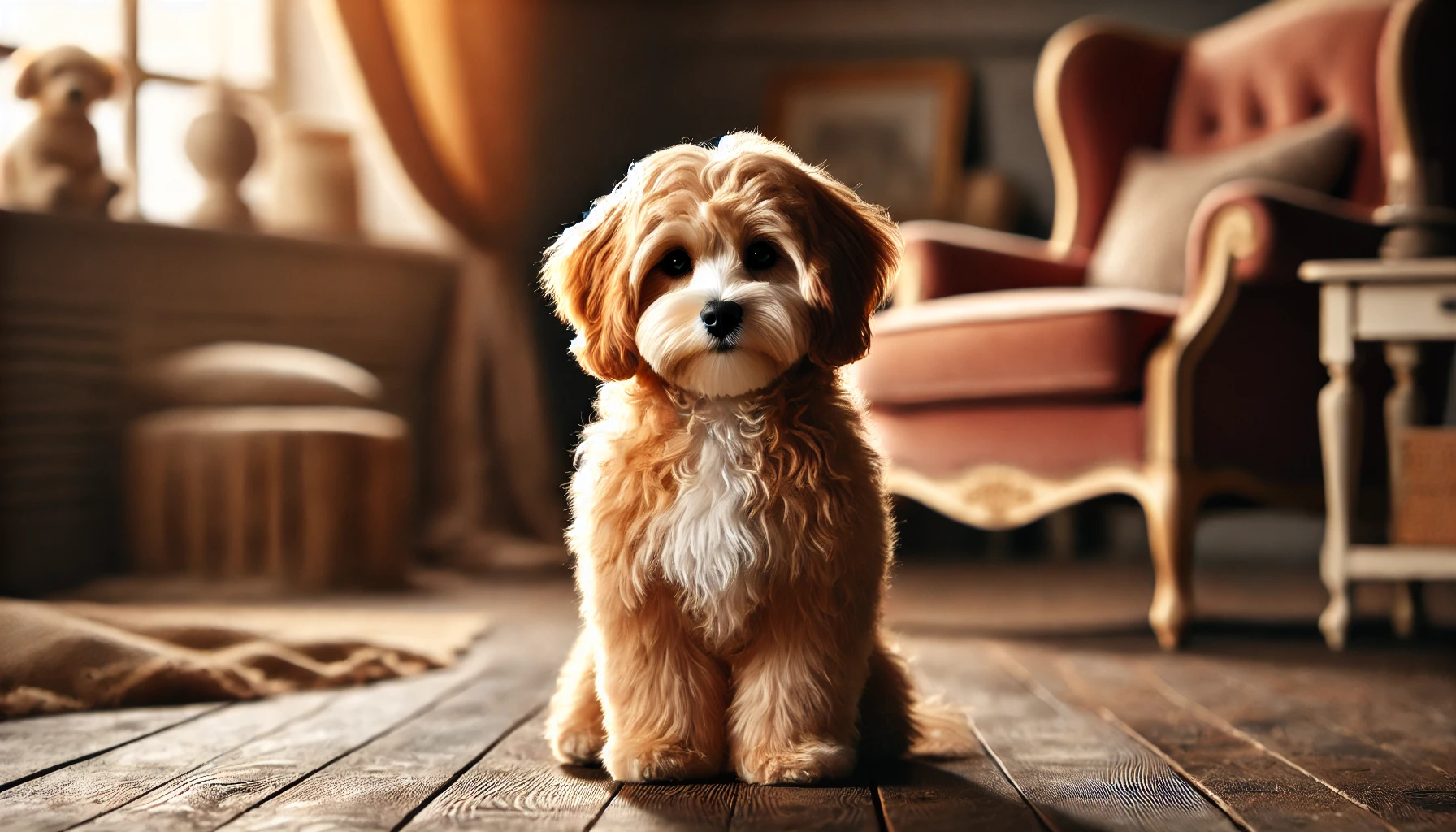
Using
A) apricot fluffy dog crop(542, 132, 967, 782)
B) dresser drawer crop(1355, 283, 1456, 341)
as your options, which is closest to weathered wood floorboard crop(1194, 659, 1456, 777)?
dresser drawer crop(1355, 283, 1456, 341)

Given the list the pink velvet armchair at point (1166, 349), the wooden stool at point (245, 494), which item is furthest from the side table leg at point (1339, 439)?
the wooden stool at point (245, 494)

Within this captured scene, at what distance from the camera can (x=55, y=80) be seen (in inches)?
119

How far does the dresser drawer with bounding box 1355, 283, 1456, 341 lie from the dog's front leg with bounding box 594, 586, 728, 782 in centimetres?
167

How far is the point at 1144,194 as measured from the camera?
10.5 ft

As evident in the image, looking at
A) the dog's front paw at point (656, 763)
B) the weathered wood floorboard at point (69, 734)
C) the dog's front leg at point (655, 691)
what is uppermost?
the dog's front leg at point (655, 691)

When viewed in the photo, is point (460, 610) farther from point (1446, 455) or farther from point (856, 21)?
point (856, 21)

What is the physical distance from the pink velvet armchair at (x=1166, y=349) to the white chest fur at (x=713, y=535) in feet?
4.53

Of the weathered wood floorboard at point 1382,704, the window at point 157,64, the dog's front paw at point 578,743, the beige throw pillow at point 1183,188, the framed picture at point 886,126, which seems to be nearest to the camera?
the dog's front paw at point 578,743

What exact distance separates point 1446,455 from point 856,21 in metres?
→ 3.10

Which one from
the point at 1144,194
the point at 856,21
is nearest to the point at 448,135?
the point at 856,21

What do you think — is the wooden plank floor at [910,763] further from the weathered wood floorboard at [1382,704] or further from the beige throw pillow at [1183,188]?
the beige throw pillow at [1183,188]

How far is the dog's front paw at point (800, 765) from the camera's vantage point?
1.33 m

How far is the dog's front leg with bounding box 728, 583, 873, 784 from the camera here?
1.33 meters

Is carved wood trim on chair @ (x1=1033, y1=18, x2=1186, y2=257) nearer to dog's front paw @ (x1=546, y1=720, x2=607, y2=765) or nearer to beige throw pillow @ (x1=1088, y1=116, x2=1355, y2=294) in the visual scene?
beige throw pillow @ (x1=1088, y1=116, x2=1355, y2=294)
